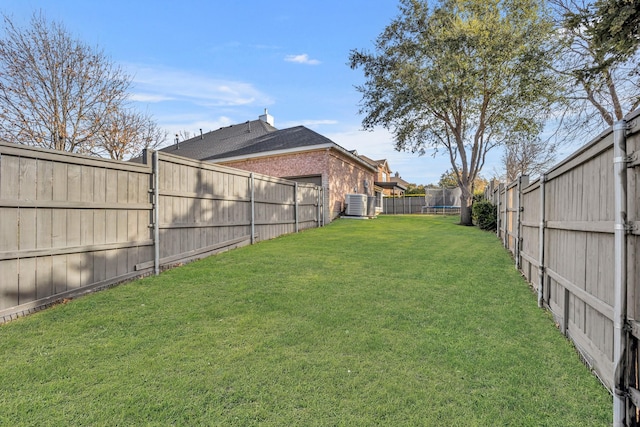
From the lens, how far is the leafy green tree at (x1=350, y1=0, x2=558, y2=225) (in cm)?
1185

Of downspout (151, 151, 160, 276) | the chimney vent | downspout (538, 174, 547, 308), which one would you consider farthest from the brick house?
downspout (538, 174, 547, 308)

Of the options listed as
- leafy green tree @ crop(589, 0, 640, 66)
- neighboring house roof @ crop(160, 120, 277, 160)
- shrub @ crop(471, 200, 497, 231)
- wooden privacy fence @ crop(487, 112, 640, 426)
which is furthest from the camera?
neighboring house roof @ crop(160, 120, 277, 160)

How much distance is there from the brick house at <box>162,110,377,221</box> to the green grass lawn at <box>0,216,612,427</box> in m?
8.65

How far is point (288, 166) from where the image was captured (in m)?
14.2

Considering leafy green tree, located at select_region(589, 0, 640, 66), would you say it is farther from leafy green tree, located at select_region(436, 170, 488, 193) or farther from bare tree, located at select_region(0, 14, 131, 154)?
leafy green tree, located at select_region(436, 170, 488, 193)

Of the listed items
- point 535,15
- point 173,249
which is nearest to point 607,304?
point 173,249

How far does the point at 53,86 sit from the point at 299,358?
14706mm

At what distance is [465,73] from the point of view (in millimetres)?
12281

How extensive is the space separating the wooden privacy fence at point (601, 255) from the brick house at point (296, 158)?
940 centimetres

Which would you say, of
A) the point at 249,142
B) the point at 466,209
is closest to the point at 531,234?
the point at 466,209

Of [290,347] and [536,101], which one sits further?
[536,101]

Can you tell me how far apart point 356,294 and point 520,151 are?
26.3 metres

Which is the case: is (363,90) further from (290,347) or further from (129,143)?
(290,347)

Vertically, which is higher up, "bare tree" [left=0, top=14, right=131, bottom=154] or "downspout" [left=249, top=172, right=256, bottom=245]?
"bare tree" [left=0, top=14, right=131, bottom=154]
